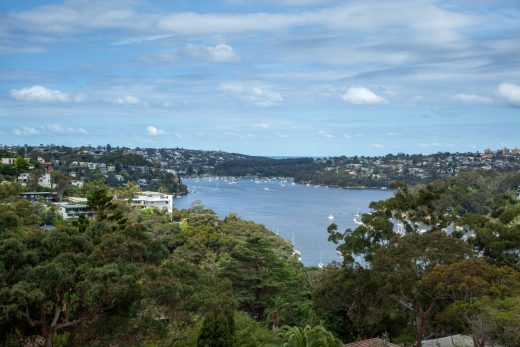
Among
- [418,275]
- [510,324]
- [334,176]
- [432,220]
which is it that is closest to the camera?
[510,324]

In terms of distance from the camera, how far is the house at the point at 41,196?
4292 centimetres

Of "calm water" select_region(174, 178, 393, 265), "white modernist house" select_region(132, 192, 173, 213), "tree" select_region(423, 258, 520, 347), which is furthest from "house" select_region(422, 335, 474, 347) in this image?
"white modernist house" select_region(132, 192, 173, 213)

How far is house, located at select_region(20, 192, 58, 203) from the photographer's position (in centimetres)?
4292

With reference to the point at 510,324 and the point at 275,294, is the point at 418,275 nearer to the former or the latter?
the point at 510,324

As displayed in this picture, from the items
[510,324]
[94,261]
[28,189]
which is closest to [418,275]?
[510,324]

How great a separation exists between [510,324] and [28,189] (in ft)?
136

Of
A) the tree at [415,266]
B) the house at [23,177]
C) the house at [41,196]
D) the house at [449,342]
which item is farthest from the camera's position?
the house at [23,177]

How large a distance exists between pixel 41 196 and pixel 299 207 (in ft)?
134

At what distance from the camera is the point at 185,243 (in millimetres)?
27203

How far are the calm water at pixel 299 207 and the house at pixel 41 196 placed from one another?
19363 millimetres

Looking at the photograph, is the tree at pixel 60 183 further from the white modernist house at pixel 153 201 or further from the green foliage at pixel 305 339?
the green foliage at pixel 305 339

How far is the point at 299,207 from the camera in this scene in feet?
259

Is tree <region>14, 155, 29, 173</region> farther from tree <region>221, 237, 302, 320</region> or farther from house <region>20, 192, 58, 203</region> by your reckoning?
tree <region>221, 237, 302, 320</region>

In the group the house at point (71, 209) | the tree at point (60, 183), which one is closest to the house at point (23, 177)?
the tree at point (60, 183)
